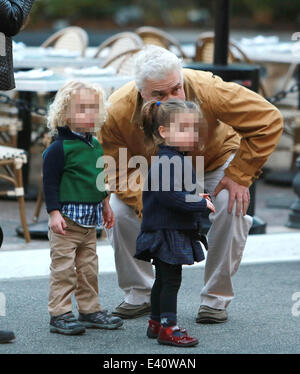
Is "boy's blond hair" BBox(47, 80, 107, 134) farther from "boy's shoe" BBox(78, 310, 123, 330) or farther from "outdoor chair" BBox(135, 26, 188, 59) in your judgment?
"outdoor chair" BBox(135, 26, 188, 59)

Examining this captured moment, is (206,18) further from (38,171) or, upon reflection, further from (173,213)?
(173,213)

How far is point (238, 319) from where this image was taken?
459 centimetres

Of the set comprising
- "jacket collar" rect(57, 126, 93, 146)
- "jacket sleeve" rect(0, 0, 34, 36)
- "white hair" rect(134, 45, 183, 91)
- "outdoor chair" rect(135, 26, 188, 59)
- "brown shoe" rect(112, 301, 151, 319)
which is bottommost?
"brown shoe" rect(112, 301, 151, 319)

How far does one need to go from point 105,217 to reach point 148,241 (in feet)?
1.27

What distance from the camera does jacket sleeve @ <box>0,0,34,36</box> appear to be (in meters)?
3.85

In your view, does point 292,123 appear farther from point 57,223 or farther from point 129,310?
point 57,223

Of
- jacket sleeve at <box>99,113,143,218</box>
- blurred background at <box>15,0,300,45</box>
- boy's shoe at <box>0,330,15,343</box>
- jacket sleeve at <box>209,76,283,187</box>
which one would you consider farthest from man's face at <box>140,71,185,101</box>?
blurred background at <box>15,0,300,45</box>

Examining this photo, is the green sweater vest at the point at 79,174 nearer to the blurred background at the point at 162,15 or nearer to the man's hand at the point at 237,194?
the man's hand at the point at 237,194

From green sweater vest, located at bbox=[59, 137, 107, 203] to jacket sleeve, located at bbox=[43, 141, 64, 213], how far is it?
0.10 ft

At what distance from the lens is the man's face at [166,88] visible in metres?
4.14

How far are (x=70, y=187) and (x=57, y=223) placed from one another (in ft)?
0.63

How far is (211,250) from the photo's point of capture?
4539 mm

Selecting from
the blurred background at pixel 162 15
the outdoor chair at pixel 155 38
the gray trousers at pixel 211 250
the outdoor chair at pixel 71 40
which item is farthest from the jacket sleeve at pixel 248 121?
the blurred background at pixel 162 15

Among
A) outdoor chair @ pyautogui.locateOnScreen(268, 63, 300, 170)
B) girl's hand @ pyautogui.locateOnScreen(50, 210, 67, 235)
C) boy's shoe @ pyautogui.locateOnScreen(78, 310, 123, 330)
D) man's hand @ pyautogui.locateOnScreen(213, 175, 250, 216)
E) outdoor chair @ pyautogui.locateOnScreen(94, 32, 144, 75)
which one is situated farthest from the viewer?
outdoor chair @ pyautogui.locateOnScreen(268, 63, 300, 170)
